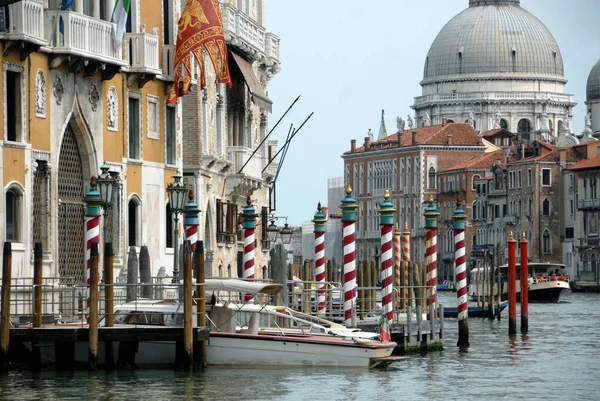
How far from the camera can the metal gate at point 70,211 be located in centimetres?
3084

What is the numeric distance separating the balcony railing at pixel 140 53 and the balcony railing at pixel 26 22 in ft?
12.9

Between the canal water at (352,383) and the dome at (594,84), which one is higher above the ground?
the dome at (594,84)

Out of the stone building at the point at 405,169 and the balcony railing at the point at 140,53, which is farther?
the stone building at the point at 405,169

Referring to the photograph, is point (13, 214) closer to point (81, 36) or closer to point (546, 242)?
point (81, 36)

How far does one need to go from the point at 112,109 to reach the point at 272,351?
7.33 metres

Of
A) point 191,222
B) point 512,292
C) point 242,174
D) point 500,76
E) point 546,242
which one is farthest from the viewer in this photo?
point 500,76

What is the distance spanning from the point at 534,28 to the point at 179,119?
12229 centimetres

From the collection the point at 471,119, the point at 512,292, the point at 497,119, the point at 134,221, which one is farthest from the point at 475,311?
the point at 497,119

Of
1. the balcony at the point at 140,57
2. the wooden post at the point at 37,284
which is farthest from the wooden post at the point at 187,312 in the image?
the balcony at the point at 140,57

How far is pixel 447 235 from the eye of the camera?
433 feet

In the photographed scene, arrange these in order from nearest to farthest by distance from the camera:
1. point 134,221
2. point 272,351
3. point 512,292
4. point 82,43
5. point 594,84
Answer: point 272,351 → point 82,43 → point 134,221 → point 512,292 → point 594,84

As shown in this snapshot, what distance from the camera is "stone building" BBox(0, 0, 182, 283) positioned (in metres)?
29.0

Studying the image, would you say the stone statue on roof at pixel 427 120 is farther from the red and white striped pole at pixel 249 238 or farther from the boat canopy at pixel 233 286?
the boat canopy at pixel 233 286

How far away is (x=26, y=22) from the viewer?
2875 cm
